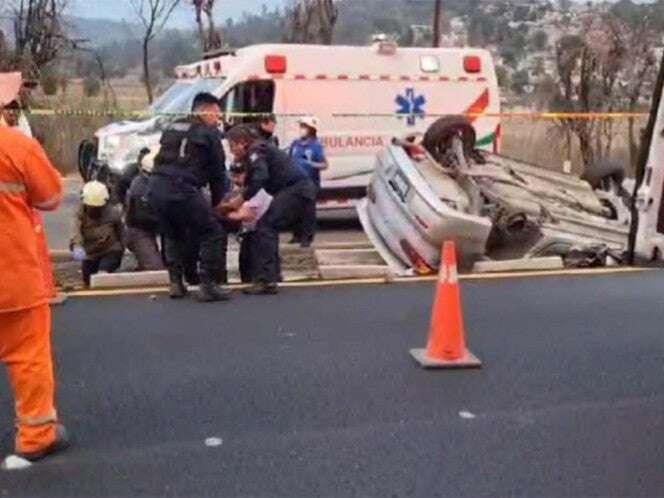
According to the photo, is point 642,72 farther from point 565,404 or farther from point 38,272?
point 38,272

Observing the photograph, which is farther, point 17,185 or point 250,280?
point 250,280

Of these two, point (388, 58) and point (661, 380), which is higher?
point (388, 58)

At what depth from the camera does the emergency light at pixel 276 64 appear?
1465 centimetres

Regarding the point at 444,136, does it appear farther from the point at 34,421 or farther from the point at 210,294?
the point at 34,421

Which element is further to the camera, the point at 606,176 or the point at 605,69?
the point at 605,69

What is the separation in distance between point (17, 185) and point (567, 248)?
6566 millimetres

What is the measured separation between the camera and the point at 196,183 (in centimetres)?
801

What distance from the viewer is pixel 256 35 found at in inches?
1369

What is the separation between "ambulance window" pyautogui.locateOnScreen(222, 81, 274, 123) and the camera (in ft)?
48.2

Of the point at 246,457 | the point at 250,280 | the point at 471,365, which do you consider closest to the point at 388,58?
the point at 250,280

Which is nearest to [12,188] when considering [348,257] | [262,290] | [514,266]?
[262,290]

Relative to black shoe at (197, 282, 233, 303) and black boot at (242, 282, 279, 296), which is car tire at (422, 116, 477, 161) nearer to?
black boot at (242, 282, 279, 296)

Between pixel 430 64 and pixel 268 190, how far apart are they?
7.68 meters

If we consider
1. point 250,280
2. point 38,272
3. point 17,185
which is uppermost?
point 17,185
